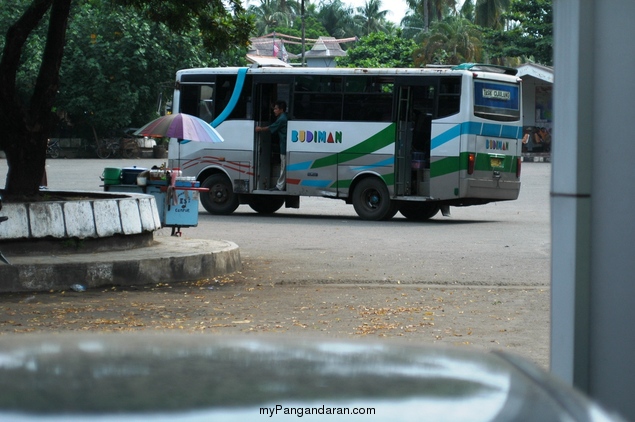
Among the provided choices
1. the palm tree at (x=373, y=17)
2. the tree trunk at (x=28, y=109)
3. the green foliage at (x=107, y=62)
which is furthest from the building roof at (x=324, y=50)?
the tree trunk at (x=28, y=109)

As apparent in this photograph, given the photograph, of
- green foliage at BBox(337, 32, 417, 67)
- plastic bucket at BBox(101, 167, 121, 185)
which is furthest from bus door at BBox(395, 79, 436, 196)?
green foliage at BBox(337, 32, 417, 67)

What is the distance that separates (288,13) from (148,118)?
72.5m

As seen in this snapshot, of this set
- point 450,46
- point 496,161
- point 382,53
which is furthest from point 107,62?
point 496,161

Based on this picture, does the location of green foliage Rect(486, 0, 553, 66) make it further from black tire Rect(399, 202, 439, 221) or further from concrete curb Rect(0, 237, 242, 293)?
concrete curb Rect(0, 237, 242, 293)

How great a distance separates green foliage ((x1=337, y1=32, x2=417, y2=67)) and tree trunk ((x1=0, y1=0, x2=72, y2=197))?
157 ft

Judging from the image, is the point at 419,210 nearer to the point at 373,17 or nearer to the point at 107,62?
the point at 107,62

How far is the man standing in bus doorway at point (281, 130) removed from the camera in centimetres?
1948

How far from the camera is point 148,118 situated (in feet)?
162

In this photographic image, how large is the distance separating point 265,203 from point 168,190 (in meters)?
7.15

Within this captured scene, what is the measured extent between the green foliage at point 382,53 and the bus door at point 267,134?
38.3 m

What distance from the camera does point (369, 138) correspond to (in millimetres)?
19016

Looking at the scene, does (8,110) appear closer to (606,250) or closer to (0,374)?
(606,250)

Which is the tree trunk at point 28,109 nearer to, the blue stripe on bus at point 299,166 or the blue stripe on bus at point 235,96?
the blue stripe on bus at point 299,166

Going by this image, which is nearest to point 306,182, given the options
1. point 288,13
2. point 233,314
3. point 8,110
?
point 8,110
